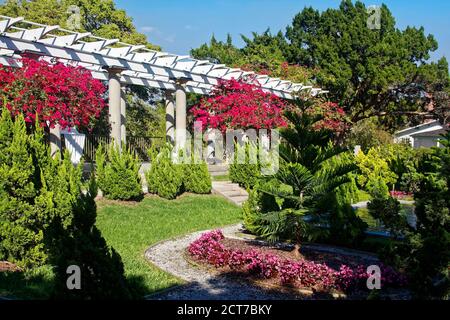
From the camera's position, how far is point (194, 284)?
6.17 meters

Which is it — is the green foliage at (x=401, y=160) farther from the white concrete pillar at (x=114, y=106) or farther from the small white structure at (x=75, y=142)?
the small white structure at (x=75, y=142)

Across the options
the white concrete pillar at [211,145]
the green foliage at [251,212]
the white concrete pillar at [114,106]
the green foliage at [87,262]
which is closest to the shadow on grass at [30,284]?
the green foliage at [87,262]

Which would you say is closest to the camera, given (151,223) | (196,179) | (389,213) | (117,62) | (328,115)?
(389,213)

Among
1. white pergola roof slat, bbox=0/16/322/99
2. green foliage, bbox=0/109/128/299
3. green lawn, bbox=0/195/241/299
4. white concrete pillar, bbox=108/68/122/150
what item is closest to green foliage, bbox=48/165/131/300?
green lawn, bbox=0/195/241/299

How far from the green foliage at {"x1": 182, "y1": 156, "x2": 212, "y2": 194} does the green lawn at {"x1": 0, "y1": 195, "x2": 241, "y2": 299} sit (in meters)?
0.30

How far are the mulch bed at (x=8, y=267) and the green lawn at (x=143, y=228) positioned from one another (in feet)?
0.80

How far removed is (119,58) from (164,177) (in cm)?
400

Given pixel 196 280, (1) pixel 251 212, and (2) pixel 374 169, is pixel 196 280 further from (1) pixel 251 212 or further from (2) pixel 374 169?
(2) pixel 374 169

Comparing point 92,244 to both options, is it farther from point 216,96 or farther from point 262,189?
point 216,96

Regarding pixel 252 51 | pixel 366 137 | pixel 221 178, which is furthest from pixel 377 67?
pixel 221 178

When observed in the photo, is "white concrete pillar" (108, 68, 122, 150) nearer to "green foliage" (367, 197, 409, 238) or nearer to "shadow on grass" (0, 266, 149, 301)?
"shadow on grass" (0, 266, 149, 301)
